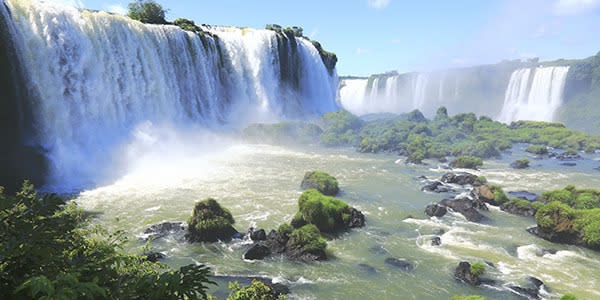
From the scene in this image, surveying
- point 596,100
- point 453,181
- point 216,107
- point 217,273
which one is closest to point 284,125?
point 216,107

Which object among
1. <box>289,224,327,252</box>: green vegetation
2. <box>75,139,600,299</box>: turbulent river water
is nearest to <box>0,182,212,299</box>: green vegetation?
<box>75,139,600,299</box>: turbulent river water

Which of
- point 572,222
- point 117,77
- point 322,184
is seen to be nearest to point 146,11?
point 117,77

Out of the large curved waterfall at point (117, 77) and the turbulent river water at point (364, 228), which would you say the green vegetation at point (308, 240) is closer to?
the turbulent river water at point (364, 228)

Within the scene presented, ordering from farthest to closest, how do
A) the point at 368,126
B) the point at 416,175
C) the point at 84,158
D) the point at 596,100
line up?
the point at 596,100 → the point at 368,126 → the point at 416,175 → the point at 84,158

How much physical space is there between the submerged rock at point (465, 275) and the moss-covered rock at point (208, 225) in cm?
899

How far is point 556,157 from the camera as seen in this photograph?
35406 millimetres

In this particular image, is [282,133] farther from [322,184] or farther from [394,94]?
[394,94]

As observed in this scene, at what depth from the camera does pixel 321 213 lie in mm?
13562

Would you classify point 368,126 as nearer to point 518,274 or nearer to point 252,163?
point 252,163

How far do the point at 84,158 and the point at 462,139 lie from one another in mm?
45833

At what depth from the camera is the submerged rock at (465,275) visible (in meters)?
9.88

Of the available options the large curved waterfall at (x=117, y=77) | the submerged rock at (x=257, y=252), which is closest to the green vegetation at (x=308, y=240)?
the submerged rock at (x=257, y=252)

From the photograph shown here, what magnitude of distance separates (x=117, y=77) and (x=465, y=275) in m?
30.5

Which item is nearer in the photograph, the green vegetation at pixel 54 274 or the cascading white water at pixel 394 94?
the green vegetation at pixel 54 274
